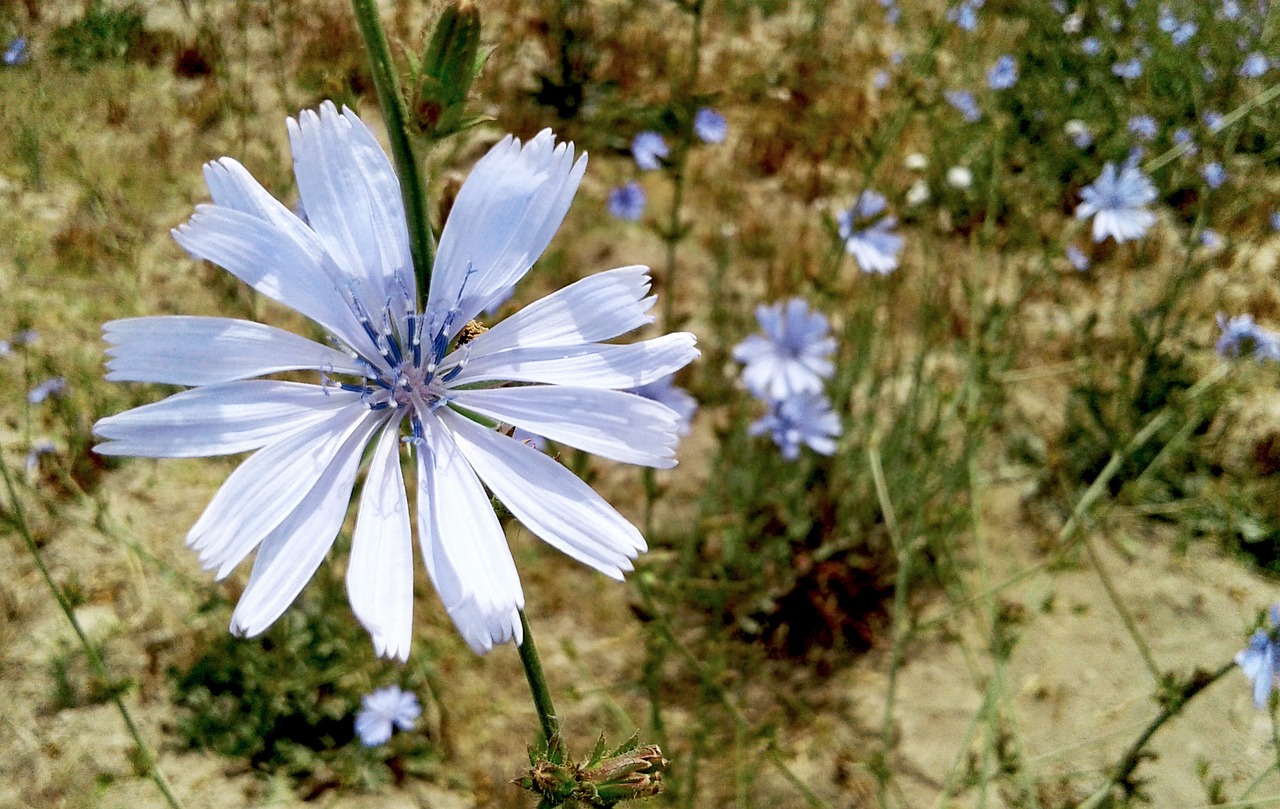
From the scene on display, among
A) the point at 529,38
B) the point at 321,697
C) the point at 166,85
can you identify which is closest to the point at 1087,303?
the point at 529,38

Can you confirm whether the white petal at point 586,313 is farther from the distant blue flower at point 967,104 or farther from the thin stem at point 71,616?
the distant blue flower at point 967,104

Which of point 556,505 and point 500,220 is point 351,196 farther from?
point 556,505

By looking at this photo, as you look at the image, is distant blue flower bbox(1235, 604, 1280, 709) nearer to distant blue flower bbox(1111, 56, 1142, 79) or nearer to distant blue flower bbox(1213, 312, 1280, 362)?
distant blue flower bbox(1213, 312, 1280, 362)

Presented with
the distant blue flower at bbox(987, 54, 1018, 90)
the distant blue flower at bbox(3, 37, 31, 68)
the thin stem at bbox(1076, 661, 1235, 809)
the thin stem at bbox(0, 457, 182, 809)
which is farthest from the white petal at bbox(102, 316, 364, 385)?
the distant blue flower at bbox(987, 54, 1018, 90)

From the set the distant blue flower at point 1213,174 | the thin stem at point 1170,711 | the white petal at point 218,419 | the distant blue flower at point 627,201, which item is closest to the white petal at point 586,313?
the white petal at point 218,419

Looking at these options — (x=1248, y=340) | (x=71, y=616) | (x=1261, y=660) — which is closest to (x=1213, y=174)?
(x=1248, y=340)

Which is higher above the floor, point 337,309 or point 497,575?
point 337,309

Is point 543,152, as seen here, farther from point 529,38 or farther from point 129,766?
point 529,38
